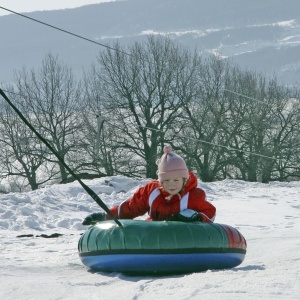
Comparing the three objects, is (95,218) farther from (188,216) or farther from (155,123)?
(155,123)

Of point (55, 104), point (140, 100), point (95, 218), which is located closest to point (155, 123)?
point (140, 100)

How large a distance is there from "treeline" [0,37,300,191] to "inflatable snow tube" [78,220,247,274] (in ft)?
99.2

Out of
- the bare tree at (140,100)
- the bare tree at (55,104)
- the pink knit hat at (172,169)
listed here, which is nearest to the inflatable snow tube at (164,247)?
the pink knit hat at (172,169)

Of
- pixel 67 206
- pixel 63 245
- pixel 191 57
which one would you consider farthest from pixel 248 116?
pixel 63 245

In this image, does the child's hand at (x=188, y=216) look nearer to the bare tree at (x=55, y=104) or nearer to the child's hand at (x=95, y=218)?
the child's hand at (x=95, y=218)

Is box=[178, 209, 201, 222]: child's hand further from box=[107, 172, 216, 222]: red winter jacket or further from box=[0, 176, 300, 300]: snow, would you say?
box=[0, 176, 300, 300]: snow

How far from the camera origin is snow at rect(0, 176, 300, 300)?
3.49 metres

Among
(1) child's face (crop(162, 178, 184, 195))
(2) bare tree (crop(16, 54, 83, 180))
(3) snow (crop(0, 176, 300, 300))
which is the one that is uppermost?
(1) child's face (crop(162, 178, 184, 195))

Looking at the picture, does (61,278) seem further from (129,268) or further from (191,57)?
(191,57)

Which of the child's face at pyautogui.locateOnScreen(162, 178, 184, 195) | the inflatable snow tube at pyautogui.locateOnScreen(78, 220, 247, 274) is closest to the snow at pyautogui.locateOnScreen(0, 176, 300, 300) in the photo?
the inflatable snow tube at pyautogui.locateOnScreen(78, 220, 247, 274)

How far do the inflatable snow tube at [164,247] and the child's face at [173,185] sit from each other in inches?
16.1

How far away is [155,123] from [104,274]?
33.6 meters

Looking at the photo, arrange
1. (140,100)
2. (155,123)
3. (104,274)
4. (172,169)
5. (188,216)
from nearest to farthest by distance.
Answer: (104,274)
(188,216)
(172,169)
(140,100)
(155,123)

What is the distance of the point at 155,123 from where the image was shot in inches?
1515
